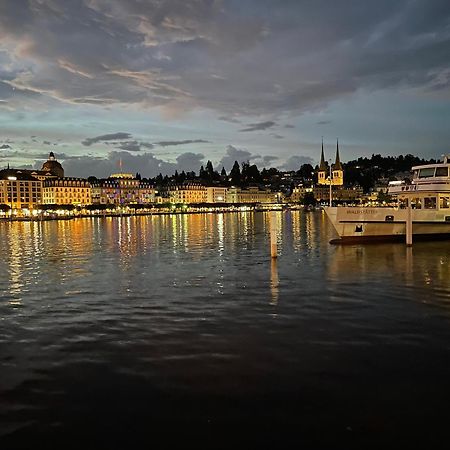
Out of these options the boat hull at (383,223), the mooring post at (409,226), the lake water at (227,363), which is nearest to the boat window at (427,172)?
the boat hull at (383,223)

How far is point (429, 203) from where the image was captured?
44844mm

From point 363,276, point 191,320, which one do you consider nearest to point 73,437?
point 191,320

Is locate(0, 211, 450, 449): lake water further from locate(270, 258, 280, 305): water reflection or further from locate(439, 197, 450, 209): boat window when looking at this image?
locate(439, 197, 450, 209): boat window

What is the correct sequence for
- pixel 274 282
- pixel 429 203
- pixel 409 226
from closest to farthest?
A: pixel 274 282
pixel 409 226
pixel 429 203

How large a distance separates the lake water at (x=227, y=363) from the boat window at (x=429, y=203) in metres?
22.2

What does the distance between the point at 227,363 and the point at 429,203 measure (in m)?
38.6

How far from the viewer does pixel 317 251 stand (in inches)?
1582

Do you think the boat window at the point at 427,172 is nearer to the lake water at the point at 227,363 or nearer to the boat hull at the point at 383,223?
the boat hull at the point at 383,223

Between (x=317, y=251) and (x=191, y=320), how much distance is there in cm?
2544

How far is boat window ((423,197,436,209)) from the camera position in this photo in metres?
44.6

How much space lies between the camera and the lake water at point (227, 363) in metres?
8.52

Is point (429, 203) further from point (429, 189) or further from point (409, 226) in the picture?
point (409, 226)

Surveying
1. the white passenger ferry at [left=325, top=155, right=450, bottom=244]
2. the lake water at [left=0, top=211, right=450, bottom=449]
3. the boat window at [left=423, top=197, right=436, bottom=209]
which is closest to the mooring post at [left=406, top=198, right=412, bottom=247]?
the white passenger ferry at [left=325, top=155, right=450, bottom=244]

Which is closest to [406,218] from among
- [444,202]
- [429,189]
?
[429,189]
